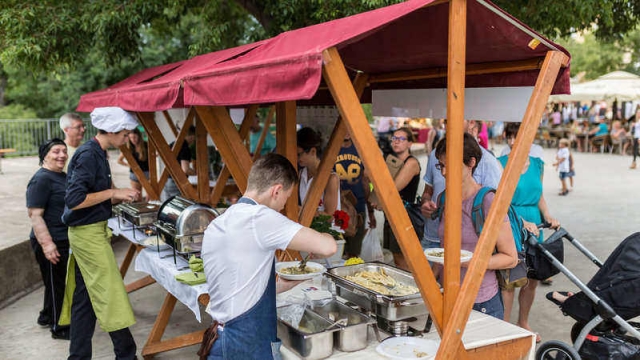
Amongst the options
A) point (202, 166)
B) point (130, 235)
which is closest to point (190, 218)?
point (130, 235)

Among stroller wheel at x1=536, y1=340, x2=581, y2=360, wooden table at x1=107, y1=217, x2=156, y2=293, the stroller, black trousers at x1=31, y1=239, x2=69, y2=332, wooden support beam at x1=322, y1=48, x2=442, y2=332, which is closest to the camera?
wooden support beam at x1=322, y1=48, x2=442, y2=332

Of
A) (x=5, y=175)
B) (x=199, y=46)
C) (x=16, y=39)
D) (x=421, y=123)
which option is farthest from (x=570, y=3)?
(x=421, y=123)

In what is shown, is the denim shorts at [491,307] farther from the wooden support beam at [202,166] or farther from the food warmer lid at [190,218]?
the wooden support beam at [202,166]

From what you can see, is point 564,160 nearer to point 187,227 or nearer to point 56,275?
point 187,227

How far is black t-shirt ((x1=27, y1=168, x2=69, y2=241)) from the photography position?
504 centimetres

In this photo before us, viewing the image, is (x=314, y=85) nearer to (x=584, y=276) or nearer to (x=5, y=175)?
(x=584, y=276)

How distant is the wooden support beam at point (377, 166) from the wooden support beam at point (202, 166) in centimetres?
382

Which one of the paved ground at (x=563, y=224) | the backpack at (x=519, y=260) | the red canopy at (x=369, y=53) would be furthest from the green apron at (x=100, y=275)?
the backpack at (x=519, y=260)

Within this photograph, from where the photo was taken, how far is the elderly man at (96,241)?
4.03 meters

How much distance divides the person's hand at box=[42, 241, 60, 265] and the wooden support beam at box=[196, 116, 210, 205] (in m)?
1.52

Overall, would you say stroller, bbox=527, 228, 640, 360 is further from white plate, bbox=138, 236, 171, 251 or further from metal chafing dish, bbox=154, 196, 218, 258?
white plate, bbox=138, 236, 171, 251

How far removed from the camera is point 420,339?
2.78 metres

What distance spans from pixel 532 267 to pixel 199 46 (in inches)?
251

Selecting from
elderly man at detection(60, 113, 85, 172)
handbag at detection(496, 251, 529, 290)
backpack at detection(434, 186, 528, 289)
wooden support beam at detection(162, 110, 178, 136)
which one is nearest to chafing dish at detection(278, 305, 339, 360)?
backpack at detection(434, 186, 528, 289)
